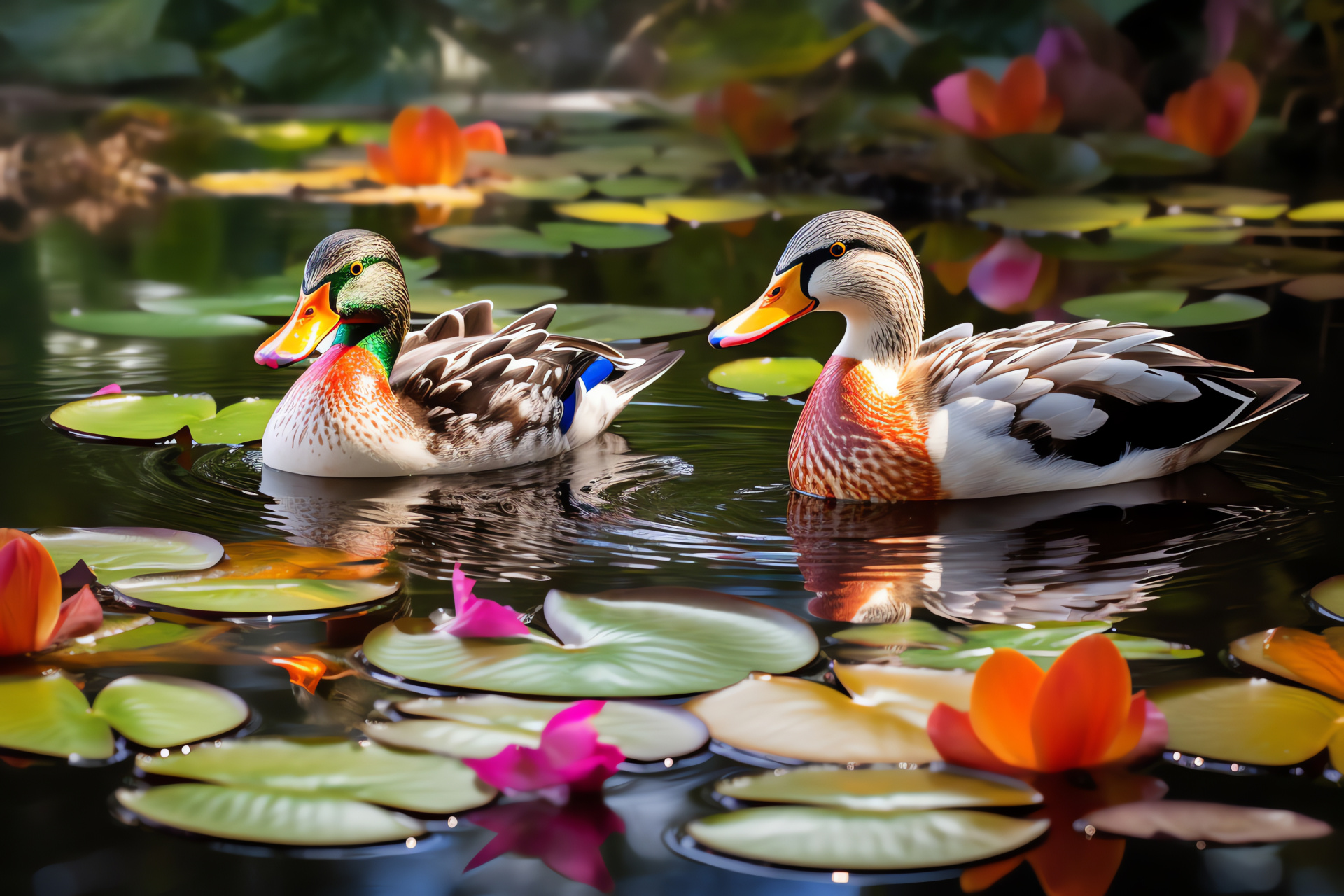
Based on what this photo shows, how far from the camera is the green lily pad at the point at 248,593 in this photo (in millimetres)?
2535

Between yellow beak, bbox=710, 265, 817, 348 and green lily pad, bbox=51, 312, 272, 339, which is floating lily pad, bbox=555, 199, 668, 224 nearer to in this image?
green lily pad, bbox=51, 312, 272, 339

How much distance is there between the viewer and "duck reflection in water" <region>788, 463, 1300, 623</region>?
2.69m

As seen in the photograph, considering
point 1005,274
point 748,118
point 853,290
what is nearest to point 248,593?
point 853,290

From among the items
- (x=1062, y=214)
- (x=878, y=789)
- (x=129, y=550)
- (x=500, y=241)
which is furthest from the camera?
(x=1062, y=214)

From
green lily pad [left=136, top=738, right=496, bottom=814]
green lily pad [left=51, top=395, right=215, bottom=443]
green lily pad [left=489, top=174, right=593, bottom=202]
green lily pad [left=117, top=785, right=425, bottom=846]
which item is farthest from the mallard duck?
green lily pad [left=489, top=174, right=593, bottom=202]

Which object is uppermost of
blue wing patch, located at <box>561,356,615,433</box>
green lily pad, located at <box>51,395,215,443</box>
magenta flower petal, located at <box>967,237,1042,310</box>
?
magenta flower petal, located at <box>967,237,1042,310</box>

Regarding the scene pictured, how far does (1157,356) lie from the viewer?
Result: 343cm

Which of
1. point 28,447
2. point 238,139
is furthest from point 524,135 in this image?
point 28,447

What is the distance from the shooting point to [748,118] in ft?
31.6

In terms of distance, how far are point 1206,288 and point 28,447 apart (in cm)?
439

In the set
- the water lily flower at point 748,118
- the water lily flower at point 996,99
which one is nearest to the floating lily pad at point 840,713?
the water lily flower at point 996,99

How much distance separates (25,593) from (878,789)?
1.38 m

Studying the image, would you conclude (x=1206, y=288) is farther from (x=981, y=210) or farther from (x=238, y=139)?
(x=238, y=139)

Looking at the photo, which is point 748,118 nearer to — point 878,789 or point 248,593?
point 248,593
